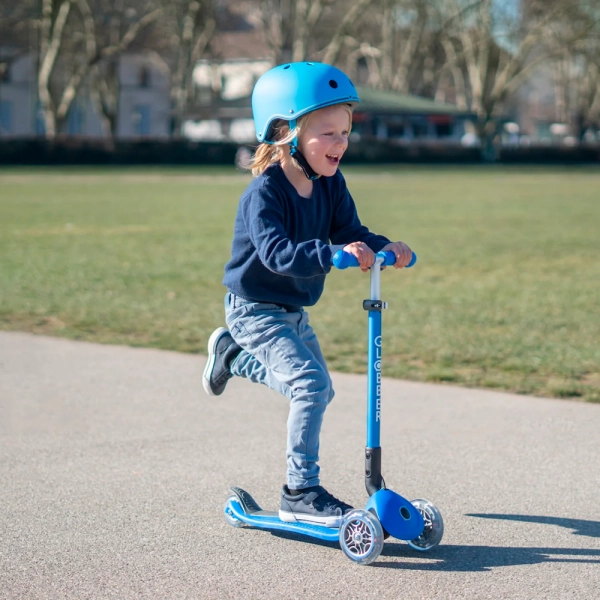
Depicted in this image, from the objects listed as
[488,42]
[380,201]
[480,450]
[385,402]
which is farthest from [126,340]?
[488,42]

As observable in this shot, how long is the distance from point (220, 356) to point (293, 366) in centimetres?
51

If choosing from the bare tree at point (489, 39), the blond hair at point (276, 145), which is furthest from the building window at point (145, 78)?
the blond hair at point (276, 145)

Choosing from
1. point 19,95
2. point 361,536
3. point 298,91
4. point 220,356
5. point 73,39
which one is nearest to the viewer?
point 361,536

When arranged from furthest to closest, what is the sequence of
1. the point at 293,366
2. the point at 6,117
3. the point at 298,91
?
the point at 6,117, the point at 293,366, the point at 298,91

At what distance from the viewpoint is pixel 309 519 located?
375 centimetres

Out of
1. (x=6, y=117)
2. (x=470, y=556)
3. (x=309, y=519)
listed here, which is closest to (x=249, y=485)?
(x=309, y=519)

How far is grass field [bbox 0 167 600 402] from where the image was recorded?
287 inches

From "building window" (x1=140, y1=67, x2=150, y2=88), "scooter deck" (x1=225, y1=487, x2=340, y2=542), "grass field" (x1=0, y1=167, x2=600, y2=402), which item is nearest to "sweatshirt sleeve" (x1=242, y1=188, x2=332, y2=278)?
"scooter deck" (x1=225, y1=487, x2=340, y2=542)

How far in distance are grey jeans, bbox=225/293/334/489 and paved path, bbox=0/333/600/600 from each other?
0.34 m

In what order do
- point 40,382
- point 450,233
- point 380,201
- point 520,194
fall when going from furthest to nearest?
point 520,194
point 380,201
point 450,233
point 40,382

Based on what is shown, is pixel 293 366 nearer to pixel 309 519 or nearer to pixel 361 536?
pixel 309 519

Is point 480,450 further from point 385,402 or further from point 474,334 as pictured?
point 474,334

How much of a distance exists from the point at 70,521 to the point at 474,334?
15.6ft

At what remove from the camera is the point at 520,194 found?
30500 mm
